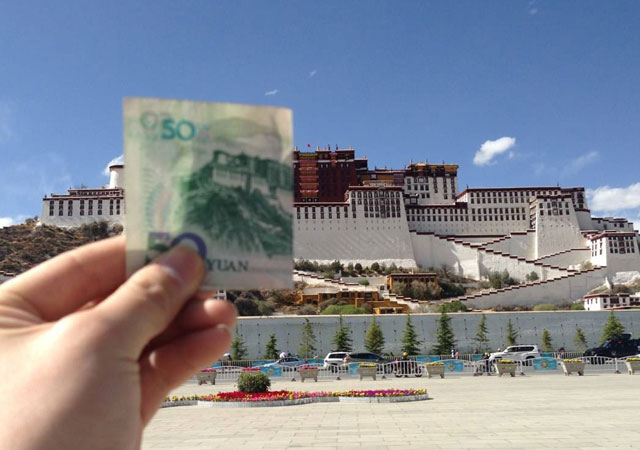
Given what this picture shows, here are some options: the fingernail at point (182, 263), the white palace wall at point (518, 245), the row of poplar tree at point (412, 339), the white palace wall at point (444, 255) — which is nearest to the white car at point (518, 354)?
the row of poplar tree at point (412, 339)

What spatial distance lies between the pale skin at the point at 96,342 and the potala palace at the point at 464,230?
60901 millimetres

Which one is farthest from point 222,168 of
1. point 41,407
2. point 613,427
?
point 613,427

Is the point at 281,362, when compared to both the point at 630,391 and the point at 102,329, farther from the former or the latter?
the point at 102,329

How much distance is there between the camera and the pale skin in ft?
6.32

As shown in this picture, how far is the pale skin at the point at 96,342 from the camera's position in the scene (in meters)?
1.93

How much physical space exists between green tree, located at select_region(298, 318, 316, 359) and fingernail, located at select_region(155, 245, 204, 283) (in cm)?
3791

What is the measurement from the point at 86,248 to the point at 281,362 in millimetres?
30844

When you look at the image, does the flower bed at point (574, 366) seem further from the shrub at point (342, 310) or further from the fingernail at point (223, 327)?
the fingernail at point (223, 327)

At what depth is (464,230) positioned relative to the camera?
245ft

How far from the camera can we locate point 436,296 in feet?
A: 190

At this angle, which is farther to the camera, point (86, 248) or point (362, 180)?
point (362, 180)

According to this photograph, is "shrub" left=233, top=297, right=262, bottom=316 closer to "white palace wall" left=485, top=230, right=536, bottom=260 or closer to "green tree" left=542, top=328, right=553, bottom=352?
"green tree" left=542, top=328, right=553, bottom=352

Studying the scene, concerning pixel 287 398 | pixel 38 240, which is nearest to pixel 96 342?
pixel 287 398

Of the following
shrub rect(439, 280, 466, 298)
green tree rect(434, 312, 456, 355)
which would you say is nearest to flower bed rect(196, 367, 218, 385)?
green tree rect(434, 312, 456, 355)
